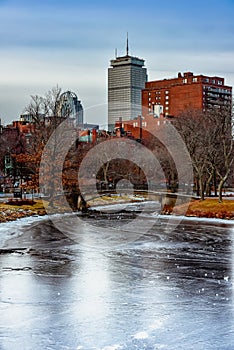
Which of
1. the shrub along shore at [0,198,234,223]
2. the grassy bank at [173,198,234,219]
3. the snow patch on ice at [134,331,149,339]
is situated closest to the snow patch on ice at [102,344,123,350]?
the snow patch on ice at [134,331,149,339]

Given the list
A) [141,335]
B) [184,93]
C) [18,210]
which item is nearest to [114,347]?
[141,335]

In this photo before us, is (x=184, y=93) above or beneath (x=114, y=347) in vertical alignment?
above

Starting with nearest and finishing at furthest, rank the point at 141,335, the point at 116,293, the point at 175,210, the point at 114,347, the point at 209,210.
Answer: the point at 114,347
the point at 141,335
the point at 116,293
the point at 209,210
the point at 175,210

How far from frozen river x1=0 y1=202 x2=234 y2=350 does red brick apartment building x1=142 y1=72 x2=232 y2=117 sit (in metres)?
131

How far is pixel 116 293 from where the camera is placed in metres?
15.7

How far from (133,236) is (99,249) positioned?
496 cm

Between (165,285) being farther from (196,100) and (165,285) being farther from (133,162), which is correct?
(196,100)

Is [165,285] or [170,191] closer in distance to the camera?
[165,285]

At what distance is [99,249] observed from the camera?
79.5ft

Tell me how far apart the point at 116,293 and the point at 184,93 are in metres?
156

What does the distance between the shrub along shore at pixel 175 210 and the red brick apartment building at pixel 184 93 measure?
4406 inches

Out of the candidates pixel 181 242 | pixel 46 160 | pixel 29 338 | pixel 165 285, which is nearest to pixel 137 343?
pixel 29 338

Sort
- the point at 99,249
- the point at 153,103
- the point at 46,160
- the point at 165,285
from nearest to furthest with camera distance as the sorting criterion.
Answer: the point at 165,285
the point at 99,249
the point at 46,160
the point at 153,103

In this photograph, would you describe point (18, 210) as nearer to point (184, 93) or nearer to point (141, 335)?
point (141, 335)
